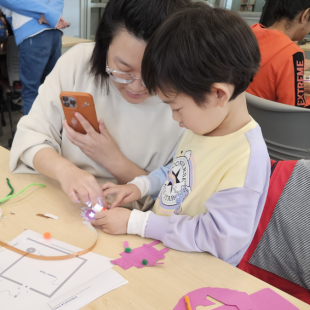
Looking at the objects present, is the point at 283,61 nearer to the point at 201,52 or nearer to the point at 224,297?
the point at 201,52

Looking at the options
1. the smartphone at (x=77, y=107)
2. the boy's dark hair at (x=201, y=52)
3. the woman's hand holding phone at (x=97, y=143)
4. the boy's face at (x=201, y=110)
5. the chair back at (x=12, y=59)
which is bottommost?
the chair back at (x=12, y=59)

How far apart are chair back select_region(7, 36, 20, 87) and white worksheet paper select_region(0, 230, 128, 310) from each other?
7.61ft

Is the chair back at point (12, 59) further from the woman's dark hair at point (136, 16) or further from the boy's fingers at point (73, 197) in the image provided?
the boy's fingers at point (73, 197)

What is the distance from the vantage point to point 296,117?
4.85 ft

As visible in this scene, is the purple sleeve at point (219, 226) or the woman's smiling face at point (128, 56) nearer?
the purple sleeve at point (219, 226)

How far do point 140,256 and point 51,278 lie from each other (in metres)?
0.19

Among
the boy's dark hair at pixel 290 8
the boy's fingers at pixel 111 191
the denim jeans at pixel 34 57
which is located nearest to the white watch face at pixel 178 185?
the boy's fingers at pixel 111 191

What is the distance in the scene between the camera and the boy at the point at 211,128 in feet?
2.20

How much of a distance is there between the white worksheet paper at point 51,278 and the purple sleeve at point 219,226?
0.15m

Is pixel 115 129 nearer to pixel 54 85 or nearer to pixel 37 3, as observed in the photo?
pixel 54 85

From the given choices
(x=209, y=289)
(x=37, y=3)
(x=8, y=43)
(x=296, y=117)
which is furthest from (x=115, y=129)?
(x=8, y=43)

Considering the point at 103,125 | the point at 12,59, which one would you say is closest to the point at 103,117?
the point at 103,125

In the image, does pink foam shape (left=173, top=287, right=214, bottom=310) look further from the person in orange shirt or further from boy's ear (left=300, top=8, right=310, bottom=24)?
boy's ear (left=300, top=8, right=310, bottom=24)

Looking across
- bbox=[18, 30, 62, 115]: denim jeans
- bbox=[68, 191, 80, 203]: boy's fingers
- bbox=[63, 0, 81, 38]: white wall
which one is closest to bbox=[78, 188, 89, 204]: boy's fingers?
bbox=[68, 191, 80, 203]: boy's fingers
